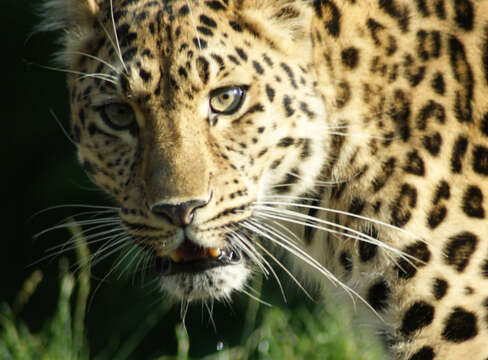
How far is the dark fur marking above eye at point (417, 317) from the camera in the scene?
383 centimetres

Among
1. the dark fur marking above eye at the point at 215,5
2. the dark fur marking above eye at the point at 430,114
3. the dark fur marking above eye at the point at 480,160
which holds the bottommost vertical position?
the dark fur marking above eye at the point at 480,160

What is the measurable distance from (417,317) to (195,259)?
108 centimetres

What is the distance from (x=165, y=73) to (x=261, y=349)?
2323 millimetres

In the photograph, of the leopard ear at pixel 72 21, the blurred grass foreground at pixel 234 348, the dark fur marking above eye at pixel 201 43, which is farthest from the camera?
the blurred grass foreground at pixel 234 348

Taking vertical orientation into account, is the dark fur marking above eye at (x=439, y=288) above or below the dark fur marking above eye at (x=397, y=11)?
below

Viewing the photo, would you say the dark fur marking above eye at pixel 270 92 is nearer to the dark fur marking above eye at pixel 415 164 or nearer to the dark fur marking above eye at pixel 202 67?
the dark fur marking above eye at pixel 202 67

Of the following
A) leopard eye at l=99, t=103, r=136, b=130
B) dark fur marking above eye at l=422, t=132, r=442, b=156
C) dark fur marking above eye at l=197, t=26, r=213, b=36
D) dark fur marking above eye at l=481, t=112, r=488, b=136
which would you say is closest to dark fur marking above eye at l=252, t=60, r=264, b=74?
dark fur marking above eye at l=197, t=26, r=213, b=36

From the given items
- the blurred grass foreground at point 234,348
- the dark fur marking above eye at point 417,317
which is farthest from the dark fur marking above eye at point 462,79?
the blurred grass foreground at point 234,348

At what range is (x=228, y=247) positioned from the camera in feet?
13.4

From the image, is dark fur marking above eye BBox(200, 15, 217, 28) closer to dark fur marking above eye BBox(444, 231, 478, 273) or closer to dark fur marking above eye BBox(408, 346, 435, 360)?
dark fur marking above eye BBox(444, 231, 478, 273)

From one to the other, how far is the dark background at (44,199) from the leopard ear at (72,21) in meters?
4.02

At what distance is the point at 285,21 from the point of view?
4238mm

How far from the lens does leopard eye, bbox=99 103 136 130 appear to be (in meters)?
4.14

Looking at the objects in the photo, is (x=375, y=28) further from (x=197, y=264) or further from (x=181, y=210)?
(x=197, y=264)
